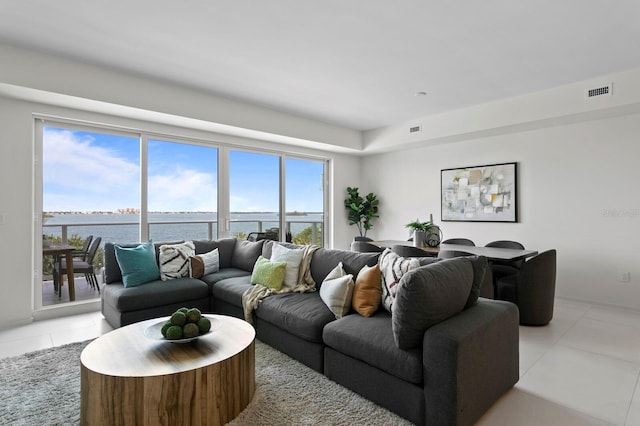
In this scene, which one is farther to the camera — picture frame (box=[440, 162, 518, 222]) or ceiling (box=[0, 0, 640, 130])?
picture frame (box=[440, 162, 518, 222])

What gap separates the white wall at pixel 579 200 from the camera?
4.21m

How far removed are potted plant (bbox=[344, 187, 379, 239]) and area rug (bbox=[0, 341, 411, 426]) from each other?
447 cm

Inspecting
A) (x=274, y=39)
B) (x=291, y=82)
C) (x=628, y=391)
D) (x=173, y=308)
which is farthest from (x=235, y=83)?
(x=628, y=391)

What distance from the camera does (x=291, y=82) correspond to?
4141 millimetres

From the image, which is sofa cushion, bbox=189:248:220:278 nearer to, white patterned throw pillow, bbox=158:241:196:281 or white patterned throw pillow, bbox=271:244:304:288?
white patterned throw pillow, bbox=158:241:196:281

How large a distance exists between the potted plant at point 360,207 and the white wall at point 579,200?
180cm

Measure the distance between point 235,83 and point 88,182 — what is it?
7.36ft

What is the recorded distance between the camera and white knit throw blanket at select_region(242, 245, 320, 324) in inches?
125

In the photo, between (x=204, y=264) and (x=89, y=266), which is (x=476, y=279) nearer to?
(x=204, y=264)

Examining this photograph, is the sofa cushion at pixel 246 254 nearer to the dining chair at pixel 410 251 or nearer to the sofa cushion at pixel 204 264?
the sofa cushion at pixel 204 264

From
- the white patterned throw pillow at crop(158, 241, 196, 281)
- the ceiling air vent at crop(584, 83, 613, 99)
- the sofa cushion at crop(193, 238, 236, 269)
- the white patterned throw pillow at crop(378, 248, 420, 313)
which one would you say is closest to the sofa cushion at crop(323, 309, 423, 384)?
the white patterned throw pillow at crop(378, 248, 420, 313)

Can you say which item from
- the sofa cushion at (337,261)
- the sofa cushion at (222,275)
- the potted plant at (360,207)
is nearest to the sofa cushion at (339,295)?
the sofa cushion at (337,261)

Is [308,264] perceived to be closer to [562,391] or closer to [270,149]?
[562,391]

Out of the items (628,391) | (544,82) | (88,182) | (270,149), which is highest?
(544,82)
